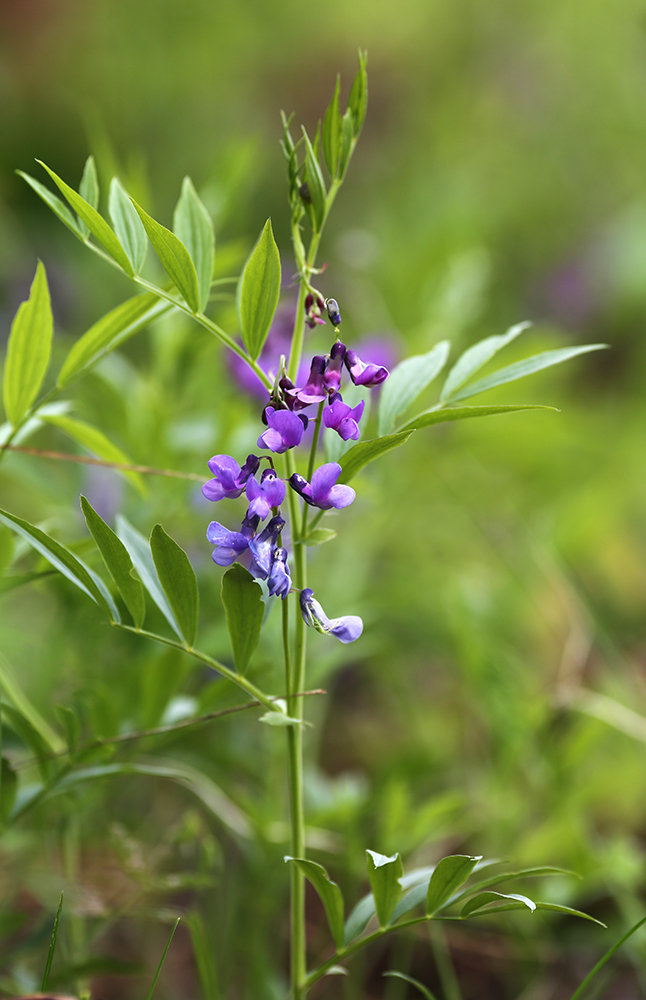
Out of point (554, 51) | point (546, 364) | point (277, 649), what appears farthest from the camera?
point (554, 51)

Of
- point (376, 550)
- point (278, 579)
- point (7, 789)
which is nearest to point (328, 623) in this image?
point (278, 579)

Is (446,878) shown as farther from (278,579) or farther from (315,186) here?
(315,186)

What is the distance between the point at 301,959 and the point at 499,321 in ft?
6.45

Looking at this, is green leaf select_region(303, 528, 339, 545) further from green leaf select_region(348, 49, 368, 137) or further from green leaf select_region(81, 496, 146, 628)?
green leaf select_region(348, 49, 368, 137)

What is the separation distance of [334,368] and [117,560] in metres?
0.16

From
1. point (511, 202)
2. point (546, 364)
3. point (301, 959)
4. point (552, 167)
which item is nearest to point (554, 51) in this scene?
point (552, 167)

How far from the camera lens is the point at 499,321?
7.32 feet

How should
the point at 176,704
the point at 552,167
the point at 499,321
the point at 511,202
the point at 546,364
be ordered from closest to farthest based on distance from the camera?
the point at 546,364 < the point at 176,704 < the point at 499,321 < the point at 511,202 < the point at 552,167

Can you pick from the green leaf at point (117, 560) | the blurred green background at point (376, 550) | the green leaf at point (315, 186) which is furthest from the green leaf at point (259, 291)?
the blurred green background at point (376, 550)

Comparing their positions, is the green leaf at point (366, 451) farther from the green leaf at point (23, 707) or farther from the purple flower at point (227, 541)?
the green leaf at point (23, 707)

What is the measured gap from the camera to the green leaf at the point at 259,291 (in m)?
0.44

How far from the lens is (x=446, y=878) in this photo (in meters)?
0.47

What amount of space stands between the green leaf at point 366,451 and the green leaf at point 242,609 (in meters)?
0.08

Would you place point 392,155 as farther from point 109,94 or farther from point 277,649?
point 277,649
